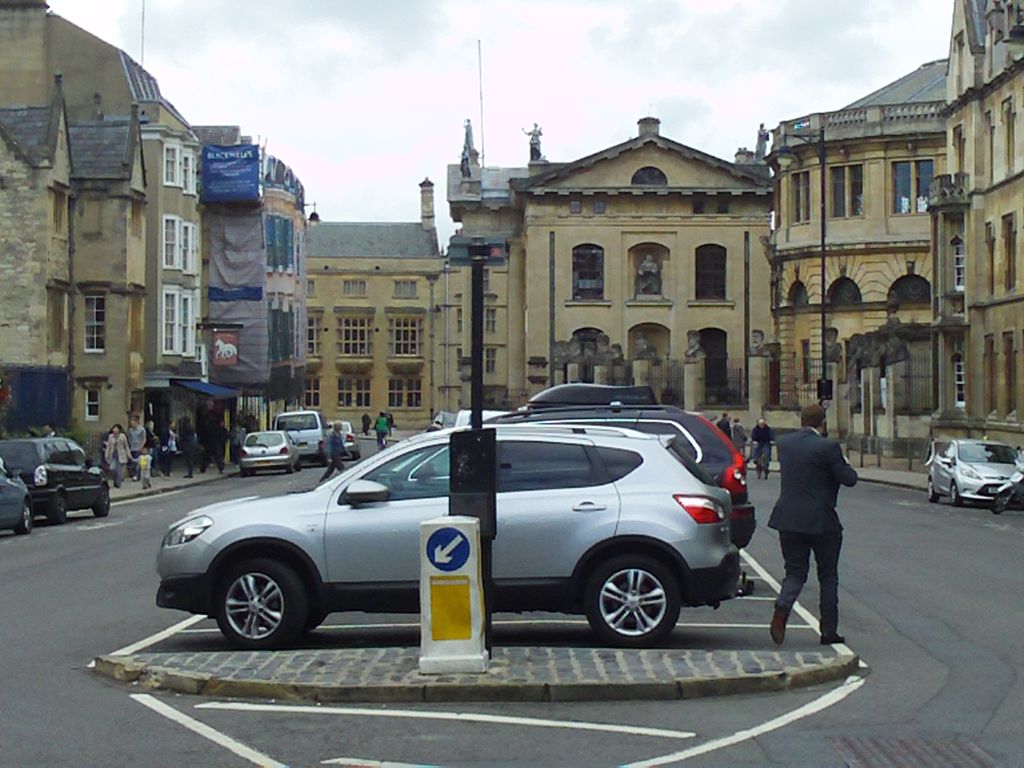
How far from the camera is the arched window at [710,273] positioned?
282 ft

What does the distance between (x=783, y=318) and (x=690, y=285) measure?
13.0 metres

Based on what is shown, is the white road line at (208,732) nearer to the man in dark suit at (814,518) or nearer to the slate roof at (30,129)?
the man in dark suit at (814,518)

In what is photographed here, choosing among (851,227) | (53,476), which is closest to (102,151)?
(53,476)

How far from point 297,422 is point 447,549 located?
159ft

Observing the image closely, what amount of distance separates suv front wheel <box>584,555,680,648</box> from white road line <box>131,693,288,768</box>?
3.41 m

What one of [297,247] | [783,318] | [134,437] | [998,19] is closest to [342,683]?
[134,437]

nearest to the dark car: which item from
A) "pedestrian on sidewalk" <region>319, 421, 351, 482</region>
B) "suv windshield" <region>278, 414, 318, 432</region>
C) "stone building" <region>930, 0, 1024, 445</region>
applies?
"pedestrian on sidewalk" <region>319, 421, 351, 482</region>

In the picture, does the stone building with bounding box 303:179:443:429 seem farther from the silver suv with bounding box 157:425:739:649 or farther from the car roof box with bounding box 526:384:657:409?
the silver suv with bounding box 157:425:739:649

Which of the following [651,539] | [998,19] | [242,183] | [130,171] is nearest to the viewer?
[651,539]

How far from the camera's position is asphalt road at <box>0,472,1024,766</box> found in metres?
8.87

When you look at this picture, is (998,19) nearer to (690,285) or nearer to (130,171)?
(130,171)

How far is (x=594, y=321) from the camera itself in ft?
A: 280

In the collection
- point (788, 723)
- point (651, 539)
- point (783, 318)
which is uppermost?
point (783, 318)

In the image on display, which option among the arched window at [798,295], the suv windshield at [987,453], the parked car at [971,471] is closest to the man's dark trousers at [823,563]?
the parked car at [971,471]
